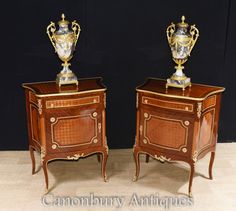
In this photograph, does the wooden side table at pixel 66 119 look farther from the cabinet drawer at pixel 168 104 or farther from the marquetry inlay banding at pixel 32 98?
the cabinet drawer at pixel 168 104

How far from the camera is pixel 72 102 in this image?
110 inches

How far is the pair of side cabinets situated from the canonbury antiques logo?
0.64ft

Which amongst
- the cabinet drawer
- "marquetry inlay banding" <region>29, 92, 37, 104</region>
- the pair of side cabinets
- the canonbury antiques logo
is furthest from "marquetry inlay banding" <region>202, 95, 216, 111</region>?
"marquetry inlay banding" <region>29, 92, 37, 104</region>

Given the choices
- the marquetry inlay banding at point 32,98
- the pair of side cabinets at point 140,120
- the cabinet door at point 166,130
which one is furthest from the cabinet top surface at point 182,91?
the marquetry inlay banding at point 32,98

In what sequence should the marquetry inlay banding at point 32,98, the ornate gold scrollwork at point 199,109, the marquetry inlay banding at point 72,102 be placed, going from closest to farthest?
the ornate gold scrollwork at point 199,109 → the marquetry inlay banding at point 72,102 → the marquetry inlay banding at point 32,98

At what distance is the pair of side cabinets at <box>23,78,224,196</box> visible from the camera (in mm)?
2729

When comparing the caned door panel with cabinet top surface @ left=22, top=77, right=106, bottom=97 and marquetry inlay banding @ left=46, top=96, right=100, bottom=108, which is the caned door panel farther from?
cabinet top surface @ left=22, top=77, right=106, bottom=97

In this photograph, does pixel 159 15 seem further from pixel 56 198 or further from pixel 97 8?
pixel 56 198

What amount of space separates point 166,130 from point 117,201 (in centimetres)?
68

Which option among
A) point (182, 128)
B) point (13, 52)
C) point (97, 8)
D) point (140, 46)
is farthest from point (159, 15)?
point (13, 52)

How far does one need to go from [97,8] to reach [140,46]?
54 cm

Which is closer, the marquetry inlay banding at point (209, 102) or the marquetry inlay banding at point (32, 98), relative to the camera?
the marquetry inlay banding at point (209, 102)

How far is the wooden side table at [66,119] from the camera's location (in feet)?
9.05

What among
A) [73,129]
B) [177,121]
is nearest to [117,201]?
[73,129]
